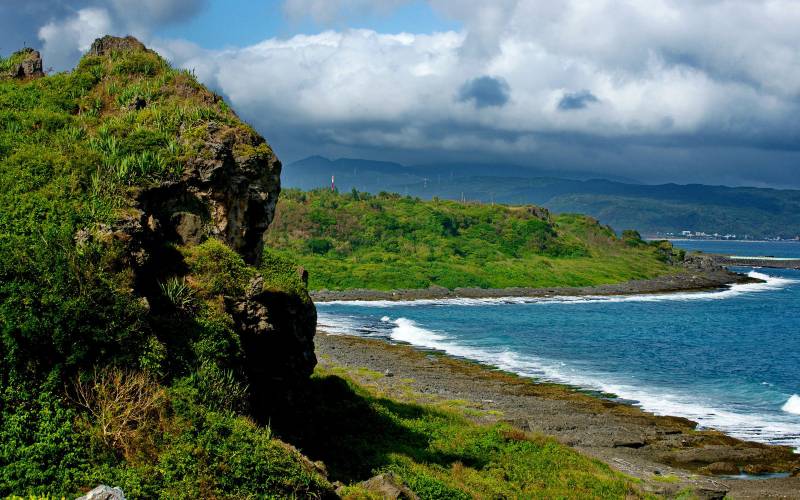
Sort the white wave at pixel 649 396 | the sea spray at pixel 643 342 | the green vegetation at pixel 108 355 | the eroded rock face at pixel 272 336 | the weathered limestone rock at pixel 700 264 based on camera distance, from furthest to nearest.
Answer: the weathered limestone rock at pixel 700 264, the sea spray at pixel 643 342, the white wave at pixel 649 396, the eroded rock face at pixel 272 336, the green vegetation at pixel 108 355

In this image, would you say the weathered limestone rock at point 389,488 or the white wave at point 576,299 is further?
the white wave at point 576,299

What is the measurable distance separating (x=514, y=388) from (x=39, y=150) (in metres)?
36.3

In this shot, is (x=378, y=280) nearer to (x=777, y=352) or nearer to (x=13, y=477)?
(x=777, y=352)

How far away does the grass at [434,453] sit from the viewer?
21.0m

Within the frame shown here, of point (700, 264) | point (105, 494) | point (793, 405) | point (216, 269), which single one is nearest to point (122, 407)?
point (105, 494)

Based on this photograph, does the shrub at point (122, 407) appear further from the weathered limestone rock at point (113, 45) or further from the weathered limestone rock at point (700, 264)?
the weathered limestone rock at point (700, 264)

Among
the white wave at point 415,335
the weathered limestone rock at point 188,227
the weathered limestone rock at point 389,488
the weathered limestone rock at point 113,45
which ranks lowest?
the white wave at point 415,335

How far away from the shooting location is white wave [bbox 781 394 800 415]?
43.2m

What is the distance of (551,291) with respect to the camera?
131m

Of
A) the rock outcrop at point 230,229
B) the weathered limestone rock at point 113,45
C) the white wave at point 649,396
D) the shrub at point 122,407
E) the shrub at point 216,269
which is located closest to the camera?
the shrub at point 122,407

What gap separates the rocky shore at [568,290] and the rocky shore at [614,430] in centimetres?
6044

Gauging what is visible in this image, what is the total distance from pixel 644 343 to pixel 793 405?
27096 millimetres

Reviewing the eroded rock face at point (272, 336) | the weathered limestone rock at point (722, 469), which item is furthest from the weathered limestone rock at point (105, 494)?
the weathered limestone rock at point (722, 469)

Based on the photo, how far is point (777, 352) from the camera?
223 ft
